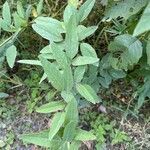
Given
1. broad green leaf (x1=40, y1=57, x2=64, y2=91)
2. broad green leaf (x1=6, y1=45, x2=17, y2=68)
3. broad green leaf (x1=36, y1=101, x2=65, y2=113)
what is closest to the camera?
broad green leaf (x1=40, y1=57, x2=64, y2=91)

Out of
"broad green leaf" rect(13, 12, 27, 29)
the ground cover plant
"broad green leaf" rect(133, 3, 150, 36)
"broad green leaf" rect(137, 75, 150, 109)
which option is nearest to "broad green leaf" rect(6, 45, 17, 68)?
the ground cover plant

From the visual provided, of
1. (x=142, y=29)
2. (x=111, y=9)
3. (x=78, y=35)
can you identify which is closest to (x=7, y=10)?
(x=78, y=35)

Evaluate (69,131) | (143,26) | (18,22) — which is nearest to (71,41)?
(69,131)

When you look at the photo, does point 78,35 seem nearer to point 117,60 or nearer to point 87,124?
point 117,60

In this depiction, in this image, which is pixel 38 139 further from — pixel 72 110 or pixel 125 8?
pixel 125 8

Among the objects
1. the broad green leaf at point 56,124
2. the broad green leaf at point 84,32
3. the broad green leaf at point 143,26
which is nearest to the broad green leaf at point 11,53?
the broad green leaf at point 84,32

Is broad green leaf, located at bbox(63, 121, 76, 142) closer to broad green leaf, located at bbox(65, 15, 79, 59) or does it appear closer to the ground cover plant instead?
the ground cover plant

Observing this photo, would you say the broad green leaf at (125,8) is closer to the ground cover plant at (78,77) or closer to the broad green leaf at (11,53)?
the ground cover plant at (78,77)

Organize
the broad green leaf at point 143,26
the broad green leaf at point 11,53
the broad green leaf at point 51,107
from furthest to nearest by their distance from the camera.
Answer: the broad green leaf at point 11,53, the broad green leaf at point 51,107, the broad green leaf at point 143,26
